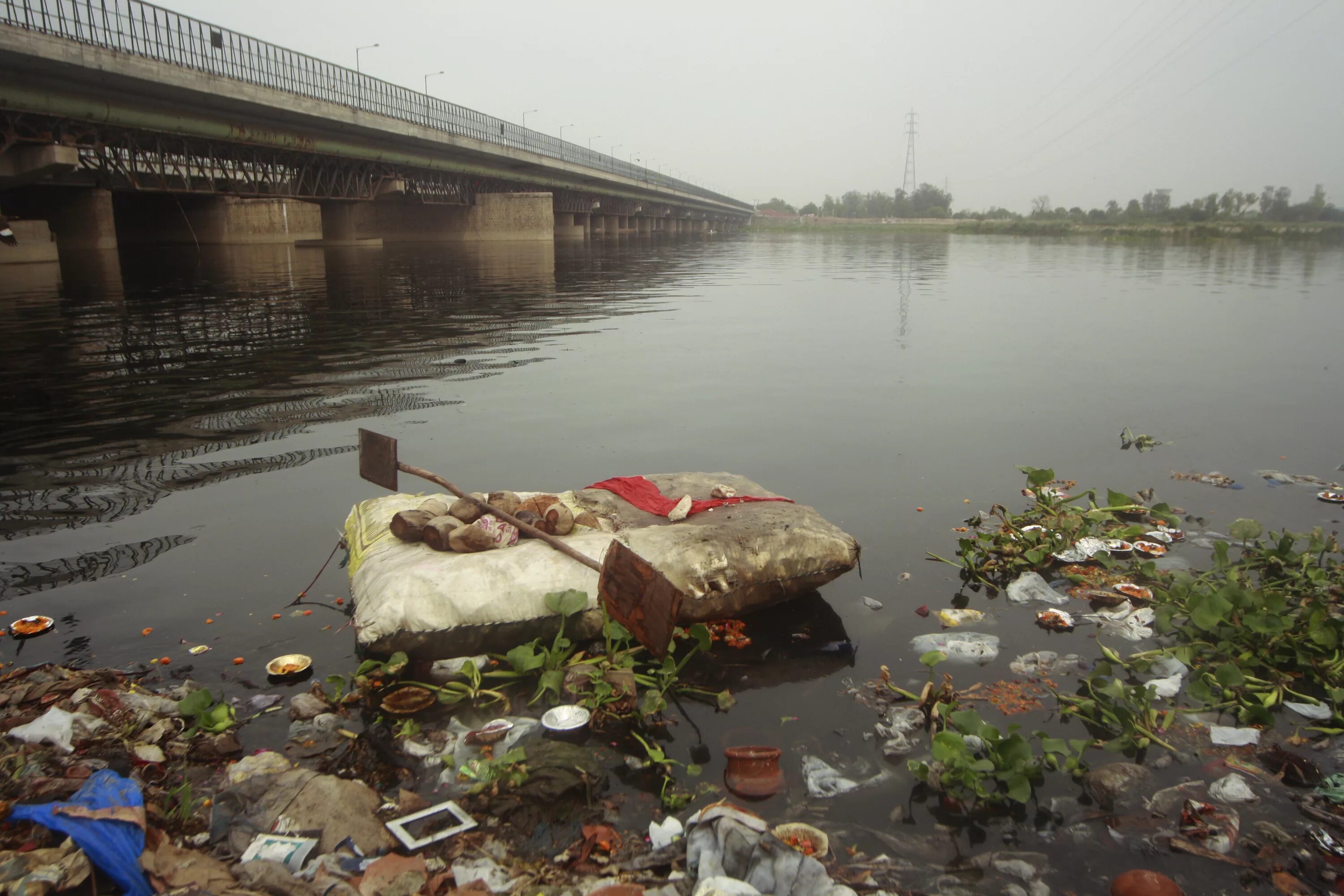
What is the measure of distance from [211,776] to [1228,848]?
12.0ft

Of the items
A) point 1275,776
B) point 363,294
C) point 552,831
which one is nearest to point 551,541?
point 552,831

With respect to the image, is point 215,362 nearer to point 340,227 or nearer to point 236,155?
point 236,155

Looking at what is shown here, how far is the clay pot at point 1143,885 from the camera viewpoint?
8.50 ft

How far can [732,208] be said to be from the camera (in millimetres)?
119188

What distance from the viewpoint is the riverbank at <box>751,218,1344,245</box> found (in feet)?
209

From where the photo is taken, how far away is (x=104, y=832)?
2.46 metres

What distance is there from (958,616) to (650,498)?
1974 millimetres

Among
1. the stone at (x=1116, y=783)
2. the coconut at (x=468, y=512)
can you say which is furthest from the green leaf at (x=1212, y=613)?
the coconut at (x=468, y=512)

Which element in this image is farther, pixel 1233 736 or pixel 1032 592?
pixel 1032 592

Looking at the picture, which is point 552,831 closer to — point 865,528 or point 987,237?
point 865,528

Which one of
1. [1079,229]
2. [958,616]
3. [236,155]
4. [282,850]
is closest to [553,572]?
[282,850]

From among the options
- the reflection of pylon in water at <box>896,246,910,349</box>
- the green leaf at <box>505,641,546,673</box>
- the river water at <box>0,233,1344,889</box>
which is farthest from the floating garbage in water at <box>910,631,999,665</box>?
the reflection of pylon in water at <box>896,246,910,349</box>

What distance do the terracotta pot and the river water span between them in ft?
0.22

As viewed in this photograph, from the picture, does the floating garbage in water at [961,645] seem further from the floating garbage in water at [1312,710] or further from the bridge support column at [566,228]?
the bridge support column at [566,228]
